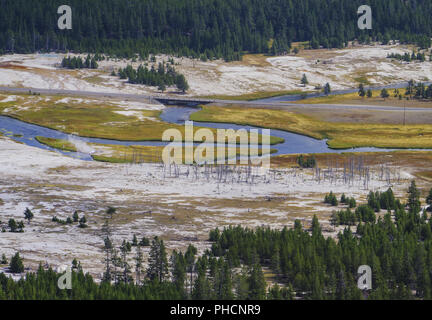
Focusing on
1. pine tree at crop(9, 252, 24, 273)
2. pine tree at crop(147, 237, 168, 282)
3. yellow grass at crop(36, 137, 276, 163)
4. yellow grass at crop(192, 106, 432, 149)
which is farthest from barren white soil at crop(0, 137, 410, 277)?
yellow grass at crop(192, 106, 432, 149)

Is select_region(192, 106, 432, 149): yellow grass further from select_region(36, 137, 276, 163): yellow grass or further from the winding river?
select_region(36, 137, 276, 163): yellow grass

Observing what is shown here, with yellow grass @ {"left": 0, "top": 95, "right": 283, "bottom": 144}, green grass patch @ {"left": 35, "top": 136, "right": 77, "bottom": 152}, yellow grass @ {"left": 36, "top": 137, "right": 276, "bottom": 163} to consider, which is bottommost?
yellow grass @ {"left": 36, "top": 137, "right": 276, "bottom": 163}

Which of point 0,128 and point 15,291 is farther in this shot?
point 0,128

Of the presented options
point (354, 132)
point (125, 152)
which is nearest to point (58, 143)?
point (125, 152)

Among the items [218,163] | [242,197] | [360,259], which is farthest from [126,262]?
[218,163]

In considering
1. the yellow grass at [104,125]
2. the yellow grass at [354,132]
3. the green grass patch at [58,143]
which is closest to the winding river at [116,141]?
the green grass patch at [58,143]

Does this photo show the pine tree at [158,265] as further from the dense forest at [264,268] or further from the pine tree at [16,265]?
the pine tree at [16,265]

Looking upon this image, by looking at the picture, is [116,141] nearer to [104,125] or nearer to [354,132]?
[104,125]

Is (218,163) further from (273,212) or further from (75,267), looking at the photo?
(75,267)
